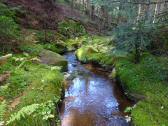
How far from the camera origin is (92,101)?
1143 centimetres

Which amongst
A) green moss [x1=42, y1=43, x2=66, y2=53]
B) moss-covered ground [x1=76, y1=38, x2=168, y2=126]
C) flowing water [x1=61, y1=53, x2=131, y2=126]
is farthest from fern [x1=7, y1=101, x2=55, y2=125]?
A: green moss [x1=42, y1=43, x2=66, y2=53]

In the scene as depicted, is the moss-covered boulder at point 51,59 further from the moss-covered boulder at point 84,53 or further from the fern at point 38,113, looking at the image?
the fern at point 38,113

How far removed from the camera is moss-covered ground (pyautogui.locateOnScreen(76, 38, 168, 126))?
29.3 ft

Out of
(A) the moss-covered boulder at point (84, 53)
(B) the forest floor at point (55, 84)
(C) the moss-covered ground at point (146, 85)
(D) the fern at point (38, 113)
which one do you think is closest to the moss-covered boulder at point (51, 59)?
(B) the forest floor at point (55, 84)

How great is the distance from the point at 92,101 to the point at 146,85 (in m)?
2.38

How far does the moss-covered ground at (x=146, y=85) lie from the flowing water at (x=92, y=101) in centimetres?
60

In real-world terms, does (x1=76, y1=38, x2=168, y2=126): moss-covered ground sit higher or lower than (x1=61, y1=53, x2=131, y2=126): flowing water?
higher

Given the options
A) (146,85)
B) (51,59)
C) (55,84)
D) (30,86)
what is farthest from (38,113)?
(51,59)

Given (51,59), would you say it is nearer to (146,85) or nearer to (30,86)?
(30,86)

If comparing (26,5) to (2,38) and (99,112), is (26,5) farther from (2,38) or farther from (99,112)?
(99,112)

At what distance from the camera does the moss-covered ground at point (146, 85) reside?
8.94 m

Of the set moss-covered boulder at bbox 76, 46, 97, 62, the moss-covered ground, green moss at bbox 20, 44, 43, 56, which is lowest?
moss-covered boulder at bbox 76, 46, 97, 62

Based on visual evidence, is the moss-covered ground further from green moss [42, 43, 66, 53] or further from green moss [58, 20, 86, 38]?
green moss [58, 20, 86, 38]

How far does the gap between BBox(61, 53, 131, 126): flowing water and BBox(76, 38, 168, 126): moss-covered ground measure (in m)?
0.60
